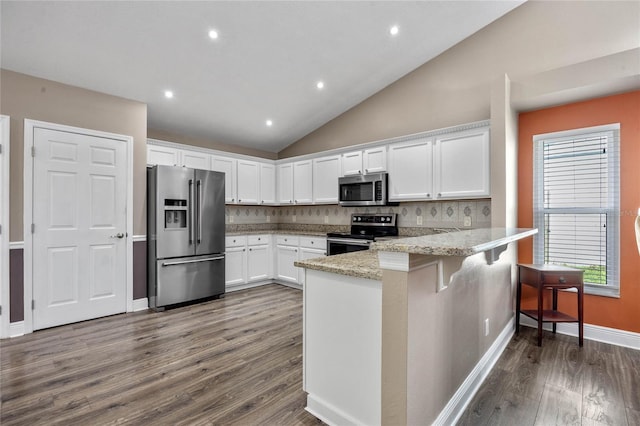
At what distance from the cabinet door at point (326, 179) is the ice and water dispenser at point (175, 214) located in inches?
78.3

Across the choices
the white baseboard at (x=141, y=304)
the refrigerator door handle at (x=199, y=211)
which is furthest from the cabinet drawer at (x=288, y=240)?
the white baseboard at (x=141, y=304)

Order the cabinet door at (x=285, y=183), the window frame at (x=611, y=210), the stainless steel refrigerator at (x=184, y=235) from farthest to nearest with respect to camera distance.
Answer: the cabinet door at (x=285, y=183), the stainless steel refrigerator at (x=184, y=235), the window frame at (x=611, y=210)

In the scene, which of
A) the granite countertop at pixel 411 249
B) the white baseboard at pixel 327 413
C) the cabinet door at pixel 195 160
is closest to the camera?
the granite countertop at pixel 411 249

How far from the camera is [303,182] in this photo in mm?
5227

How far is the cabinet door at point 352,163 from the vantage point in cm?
448

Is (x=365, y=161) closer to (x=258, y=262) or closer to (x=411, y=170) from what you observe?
(x=411, y=170)

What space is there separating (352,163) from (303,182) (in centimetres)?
103

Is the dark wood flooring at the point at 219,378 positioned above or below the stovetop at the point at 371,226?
below

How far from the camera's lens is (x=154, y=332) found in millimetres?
3113

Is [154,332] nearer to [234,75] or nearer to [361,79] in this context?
[234,75]

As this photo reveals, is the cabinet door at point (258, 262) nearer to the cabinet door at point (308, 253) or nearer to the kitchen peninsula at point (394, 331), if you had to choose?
the cabinet door at point (308, 253)

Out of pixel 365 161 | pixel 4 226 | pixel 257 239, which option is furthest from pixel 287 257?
pixel 4 226

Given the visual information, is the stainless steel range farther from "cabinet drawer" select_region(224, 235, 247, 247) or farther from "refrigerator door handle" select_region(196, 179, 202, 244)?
"refrigerator door handle" select_region(196, 179, 202, 244)

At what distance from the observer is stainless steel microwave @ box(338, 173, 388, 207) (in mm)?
4148
